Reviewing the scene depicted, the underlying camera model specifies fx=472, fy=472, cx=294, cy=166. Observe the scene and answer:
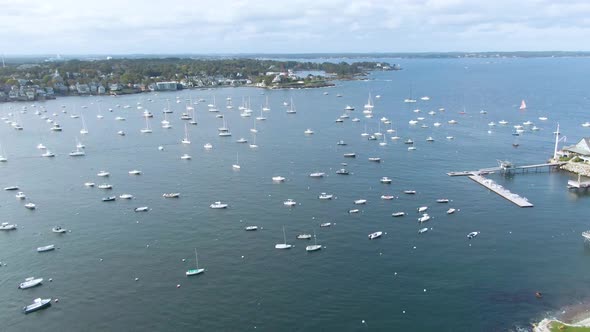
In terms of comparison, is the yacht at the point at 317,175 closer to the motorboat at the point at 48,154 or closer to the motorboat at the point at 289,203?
the motorboat at the point at 289,203

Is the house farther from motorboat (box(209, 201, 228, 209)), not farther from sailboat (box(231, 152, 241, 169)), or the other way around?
motorboat (box(209, 201, 228, 209))

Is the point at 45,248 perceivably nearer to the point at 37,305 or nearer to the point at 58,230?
the point at 58,230

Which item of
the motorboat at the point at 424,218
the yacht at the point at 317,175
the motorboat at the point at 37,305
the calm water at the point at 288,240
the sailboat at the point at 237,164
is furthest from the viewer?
the sailboat at the point at 237,164

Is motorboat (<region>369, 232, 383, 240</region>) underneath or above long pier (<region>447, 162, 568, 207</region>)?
underneath

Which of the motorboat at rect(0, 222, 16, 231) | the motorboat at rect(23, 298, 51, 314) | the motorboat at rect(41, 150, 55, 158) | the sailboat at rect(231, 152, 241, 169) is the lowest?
the motorboat at rect(23, 298, 51, 314)

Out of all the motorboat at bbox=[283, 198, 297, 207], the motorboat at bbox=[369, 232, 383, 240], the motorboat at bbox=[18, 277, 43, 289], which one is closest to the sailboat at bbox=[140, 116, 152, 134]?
the motorboat at bbox=[283, 198, 297, 207]

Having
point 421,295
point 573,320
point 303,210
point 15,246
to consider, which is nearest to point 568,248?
point 573,320

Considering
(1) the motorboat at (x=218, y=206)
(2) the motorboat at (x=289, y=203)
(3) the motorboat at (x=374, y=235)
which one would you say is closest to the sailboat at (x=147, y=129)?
(1) the motorboat at (x=218, y=206)
